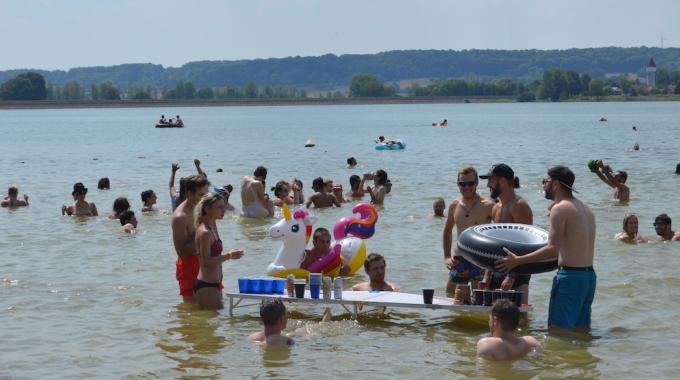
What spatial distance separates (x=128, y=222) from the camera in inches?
787

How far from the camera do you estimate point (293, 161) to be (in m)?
46.8

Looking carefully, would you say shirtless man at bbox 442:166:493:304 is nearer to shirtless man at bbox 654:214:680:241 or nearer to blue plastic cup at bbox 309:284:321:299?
blue plastic cup at bbox 309:284:321:299

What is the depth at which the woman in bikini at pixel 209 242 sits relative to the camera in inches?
425

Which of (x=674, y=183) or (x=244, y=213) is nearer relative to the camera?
(x=244, y=213)

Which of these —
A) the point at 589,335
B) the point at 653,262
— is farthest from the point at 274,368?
the point at 653,262

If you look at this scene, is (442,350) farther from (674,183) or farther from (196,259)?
(674,183)

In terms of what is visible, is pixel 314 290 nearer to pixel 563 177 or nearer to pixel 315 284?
pixel 315 284

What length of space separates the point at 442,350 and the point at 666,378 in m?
2.26

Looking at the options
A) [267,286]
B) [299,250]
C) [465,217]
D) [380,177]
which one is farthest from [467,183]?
[380,177]

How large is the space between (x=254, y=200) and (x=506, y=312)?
12141 mm

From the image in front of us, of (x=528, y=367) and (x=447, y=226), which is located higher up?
(x=447, y=226)

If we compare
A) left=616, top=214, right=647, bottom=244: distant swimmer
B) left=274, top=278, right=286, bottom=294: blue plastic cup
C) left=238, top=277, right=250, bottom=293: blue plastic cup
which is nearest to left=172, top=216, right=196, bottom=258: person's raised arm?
left=238, top=277, right=250, bottom=293: blue plastic cup

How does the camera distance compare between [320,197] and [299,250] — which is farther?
[320,197]

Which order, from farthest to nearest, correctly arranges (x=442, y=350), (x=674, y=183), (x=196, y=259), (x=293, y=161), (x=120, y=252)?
(x=293, y=161) → (x=674, y=183) → (x=120, y=252) → (x=196, y=259) → (x=442, y=350)
